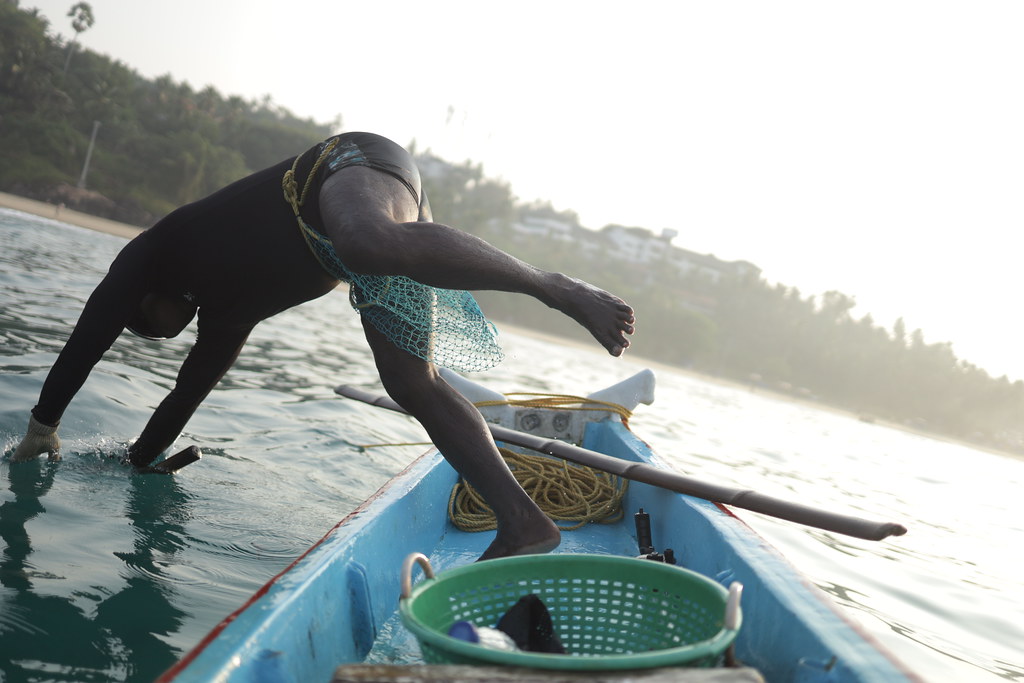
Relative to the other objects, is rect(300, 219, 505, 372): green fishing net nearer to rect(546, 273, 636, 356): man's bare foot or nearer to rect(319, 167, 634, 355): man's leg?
rect(319, 167, 634, 355): man's leg

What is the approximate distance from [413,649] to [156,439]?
210 cm

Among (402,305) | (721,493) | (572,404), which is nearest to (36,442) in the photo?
(402,305)

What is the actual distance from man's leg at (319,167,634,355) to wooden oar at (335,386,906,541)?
76cm

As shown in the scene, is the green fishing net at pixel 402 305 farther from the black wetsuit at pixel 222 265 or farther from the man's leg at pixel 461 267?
the man's leg at pixel 461 267

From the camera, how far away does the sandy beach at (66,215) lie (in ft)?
105

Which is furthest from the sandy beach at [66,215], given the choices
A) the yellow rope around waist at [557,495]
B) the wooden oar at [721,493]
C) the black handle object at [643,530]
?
the black handle object at [643,530]

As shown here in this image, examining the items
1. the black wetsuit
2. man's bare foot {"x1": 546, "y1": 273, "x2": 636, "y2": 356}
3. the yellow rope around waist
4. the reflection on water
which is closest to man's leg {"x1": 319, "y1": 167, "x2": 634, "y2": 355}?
man's bare foot {"x1": 546, "y1": 273, "x2": 636, "y2": 356}

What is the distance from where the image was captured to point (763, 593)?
1.80m

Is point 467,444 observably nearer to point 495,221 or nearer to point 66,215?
point 66,215

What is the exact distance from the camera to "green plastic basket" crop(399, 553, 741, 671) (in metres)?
1.50

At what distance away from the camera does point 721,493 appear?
262 cm

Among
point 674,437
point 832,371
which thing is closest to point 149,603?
point 674,437

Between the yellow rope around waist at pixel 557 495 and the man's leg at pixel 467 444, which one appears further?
the yellow rope around waist at pixel 557 495

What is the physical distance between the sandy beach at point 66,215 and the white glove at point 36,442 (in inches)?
1265
